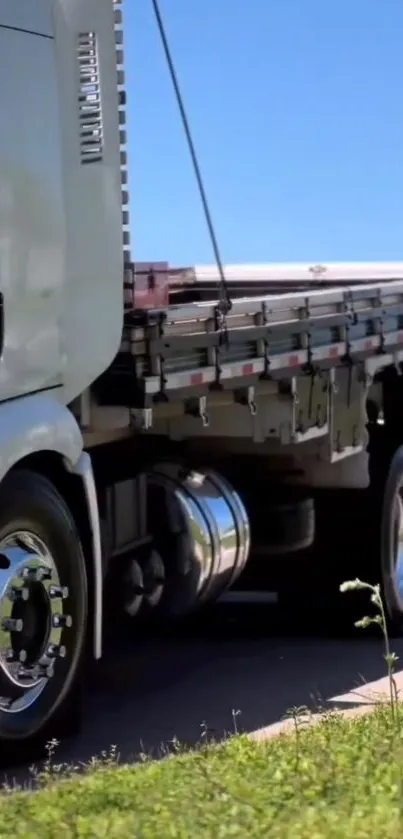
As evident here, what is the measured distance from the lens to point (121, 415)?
708 centimetres

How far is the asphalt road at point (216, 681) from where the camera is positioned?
7.22 m

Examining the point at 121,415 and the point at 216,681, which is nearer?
the point at 121,415

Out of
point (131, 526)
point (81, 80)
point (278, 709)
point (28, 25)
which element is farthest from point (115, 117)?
point (278, 709)

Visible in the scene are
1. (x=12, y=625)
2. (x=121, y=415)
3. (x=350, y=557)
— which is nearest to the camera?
(x=12, y=625)

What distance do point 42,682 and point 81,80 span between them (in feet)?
7.69

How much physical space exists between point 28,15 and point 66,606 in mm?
2223

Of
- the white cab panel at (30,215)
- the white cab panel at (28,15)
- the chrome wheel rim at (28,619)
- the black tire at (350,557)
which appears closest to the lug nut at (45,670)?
the chrome wheel rim at (28,619)

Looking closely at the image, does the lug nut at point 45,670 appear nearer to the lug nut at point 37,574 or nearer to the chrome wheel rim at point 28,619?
the chrome wheel rim at point 28,619

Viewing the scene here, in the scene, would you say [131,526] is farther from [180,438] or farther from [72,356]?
[72,356]

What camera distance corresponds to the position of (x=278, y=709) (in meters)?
7.71

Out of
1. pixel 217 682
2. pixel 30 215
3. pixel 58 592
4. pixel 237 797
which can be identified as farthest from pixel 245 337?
pixel 237 797

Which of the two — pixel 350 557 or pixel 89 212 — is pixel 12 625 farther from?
pixel 350 557

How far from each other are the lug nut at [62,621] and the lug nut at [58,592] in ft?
0.23

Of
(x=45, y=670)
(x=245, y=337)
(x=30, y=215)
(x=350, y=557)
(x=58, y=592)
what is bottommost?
(x=350, y=557)
